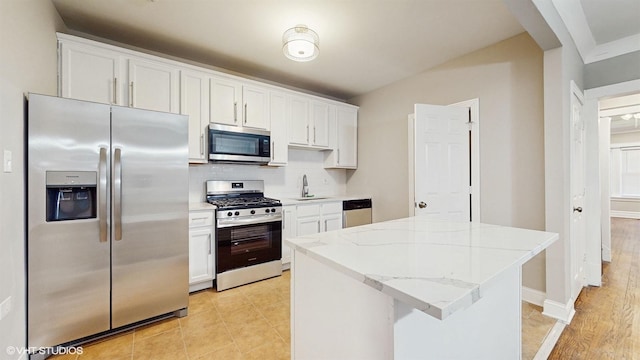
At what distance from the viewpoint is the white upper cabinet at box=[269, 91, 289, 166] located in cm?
346

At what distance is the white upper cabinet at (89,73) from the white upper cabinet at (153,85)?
0.10 m

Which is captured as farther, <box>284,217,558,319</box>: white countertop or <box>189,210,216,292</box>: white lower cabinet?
<box>189,210,216,292</box>: white lower cabinet

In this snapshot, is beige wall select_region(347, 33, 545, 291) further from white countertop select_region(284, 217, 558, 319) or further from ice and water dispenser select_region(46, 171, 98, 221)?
ice and water dispenser select_region(46, 171, 98, 221)

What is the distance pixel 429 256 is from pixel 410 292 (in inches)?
14.0

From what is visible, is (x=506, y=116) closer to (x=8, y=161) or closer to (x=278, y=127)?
(x=278, y=127)

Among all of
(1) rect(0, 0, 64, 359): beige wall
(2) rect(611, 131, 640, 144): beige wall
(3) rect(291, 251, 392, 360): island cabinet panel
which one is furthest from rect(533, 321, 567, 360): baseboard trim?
(2) rect(611, 131, 640, 144): beige wall

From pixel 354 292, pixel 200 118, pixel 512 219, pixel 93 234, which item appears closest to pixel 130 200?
pixel 93 234

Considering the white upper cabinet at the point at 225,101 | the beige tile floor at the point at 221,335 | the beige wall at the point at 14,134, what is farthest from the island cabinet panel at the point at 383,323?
the white upper cabinet at the point at 225,101

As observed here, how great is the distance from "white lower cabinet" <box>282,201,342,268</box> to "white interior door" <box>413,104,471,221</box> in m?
1.25

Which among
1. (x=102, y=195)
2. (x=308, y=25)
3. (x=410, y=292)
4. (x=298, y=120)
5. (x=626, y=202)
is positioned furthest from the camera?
(x=626, y=202)

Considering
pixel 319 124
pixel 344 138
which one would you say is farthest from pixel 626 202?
pixel 319 124

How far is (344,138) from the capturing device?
424cm

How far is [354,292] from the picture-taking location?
98 cm

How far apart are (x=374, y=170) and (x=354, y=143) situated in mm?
596
